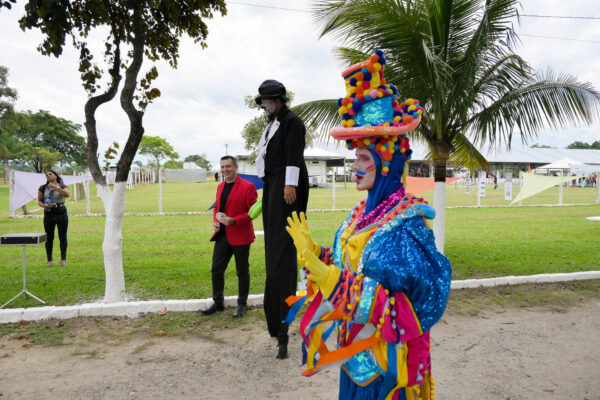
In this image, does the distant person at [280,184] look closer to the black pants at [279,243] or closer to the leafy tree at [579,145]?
the black pants at [279,243]

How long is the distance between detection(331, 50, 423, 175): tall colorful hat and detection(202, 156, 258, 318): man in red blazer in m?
2.91

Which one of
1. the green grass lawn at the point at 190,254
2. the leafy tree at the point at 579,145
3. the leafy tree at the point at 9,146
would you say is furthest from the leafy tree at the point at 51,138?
the leafy tree at the point at 579,145

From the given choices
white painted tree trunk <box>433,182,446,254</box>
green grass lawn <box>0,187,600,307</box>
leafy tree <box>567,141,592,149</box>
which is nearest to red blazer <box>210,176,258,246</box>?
green grass lawn <box>0,187,600,307</box>

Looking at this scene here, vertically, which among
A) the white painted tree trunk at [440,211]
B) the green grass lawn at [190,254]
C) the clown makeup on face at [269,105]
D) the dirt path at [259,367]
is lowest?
the dirt path at [259,367]

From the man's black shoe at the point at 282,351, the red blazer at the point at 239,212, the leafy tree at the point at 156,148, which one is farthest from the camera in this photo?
the leafy tree at the point at 156,148

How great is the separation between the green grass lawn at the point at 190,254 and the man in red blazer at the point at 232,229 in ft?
2.60

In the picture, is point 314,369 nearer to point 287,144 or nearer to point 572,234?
point 287,144

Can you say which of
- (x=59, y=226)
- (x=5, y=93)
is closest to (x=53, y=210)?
(x=59, y=226)

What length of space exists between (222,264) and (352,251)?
10.6 ft

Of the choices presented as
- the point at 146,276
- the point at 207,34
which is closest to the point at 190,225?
the point at 146,276

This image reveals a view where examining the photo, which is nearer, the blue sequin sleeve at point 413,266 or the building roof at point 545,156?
the blue sequin sleeve at point 413,266

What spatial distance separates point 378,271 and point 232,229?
3.30 m

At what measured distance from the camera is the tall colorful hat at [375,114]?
1.68 metres

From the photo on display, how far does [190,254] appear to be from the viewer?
8.09 m
